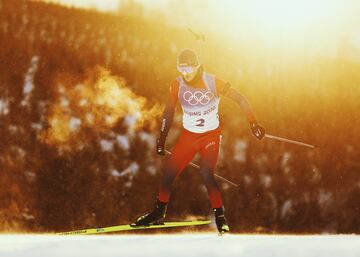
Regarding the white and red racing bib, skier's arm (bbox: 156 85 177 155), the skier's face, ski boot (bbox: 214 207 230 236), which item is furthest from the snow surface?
the skier's face

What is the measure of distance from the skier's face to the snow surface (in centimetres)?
199

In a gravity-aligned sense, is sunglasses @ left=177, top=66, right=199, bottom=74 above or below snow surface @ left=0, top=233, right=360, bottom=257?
above

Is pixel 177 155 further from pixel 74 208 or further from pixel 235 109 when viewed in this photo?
pixel 74 208

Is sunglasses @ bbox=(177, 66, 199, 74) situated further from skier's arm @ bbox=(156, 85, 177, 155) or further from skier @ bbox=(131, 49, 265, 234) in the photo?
skier's arm @ bbox=(156, 85, 177, 155)

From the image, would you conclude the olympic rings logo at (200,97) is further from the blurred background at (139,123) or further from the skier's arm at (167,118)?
the blurred background at (139,123)

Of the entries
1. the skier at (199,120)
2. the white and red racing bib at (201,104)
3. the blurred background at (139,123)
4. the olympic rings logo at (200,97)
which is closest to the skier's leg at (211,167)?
the skier at (199,120)

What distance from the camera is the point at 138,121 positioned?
13914 mm

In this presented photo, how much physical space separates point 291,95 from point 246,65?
189 cm

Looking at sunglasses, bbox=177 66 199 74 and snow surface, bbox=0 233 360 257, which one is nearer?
snow surface, bbox=0 233 360 257

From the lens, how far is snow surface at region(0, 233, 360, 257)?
17.6ft

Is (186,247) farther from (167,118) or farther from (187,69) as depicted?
(187,69)

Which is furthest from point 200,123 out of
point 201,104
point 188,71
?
point 188,71

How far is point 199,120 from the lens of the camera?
6.09m

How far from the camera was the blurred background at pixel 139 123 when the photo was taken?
1334 cm
